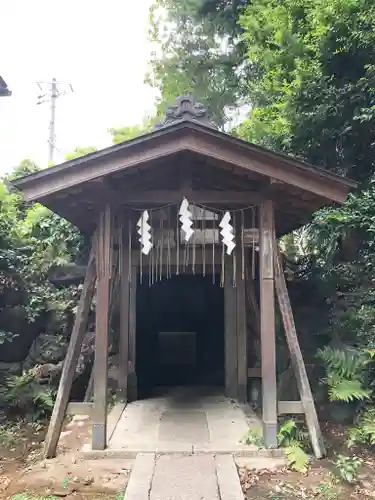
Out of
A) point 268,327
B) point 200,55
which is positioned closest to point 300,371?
point 268,327

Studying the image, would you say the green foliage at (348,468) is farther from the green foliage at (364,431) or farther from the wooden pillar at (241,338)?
the wooden pillar at (241,338)

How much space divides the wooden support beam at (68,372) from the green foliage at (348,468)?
319 centimetres

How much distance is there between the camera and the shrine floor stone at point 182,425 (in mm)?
5008

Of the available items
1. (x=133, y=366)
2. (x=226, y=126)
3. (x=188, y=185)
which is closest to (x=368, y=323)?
(x=188, y=185)

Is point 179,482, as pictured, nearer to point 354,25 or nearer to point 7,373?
point 7,373

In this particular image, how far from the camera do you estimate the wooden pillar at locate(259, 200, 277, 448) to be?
495cm

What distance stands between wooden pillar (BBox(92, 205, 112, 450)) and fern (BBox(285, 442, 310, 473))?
213cm

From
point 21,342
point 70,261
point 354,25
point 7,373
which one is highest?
point 354,25

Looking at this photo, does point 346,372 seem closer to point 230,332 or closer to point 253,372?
point 253,372

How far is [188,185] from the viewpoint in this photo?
5414mm

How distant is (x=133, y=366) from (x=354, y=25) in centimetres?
740

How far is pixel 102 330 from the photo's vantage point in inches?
201

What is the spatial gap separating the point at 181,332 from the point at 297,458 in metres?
7.33

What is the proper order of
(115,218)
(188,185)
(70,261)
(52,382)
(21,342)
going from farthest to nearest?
(70,261)
(21,342)
(52,382)
(115,218)
(188,185)
